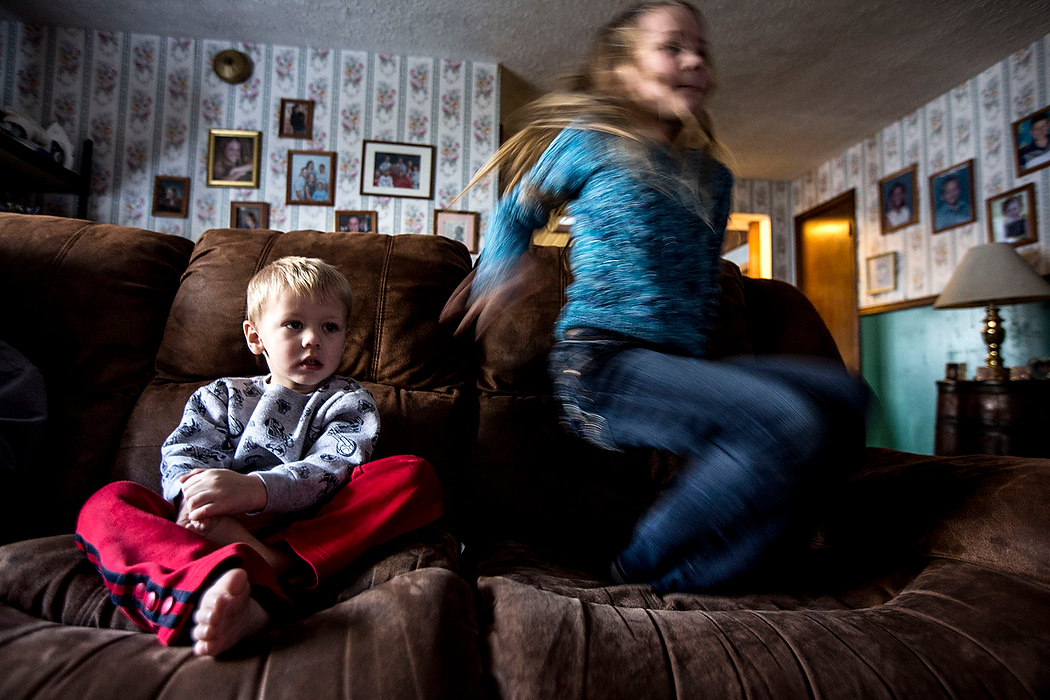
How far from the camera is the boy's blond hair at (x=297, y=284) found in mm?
1026

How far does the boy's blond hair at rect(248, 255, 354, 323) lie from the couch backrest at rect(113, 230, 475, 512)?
5.4 inches

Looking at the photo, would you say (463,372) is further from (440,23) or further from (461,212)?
(440,23)

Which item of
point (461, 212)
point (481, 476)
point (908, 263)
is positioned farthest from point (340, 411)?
point (908, 263)

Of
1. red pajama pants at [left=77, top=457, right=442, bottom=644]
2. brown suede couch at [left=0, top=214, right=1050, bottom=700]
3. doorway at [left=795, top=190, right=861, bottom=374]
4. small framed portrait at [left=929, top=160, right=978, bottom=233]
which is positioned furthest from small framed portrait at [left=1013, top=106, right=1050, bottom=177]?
red pajama pants at [left=77, top=457, right=442, bottom=644]

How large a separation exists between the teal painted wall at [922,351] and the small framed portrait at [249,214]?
3684mm

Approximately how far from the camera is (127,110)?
325 cm

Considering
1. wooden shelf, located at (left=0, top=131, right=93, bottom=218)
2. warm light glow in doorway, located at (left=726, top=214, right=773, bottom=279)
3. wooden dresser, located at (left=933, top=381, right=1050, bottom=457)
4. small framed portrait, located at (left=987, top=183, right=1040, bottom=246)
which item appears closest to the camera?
wooden dresser, located at (left=933, top=381, right=1050, bottom=457)

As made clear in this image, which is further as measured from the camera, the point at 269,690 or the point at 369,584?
the point at 369,584

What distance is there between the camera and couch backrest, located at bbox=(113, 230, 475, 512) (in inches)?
44.5

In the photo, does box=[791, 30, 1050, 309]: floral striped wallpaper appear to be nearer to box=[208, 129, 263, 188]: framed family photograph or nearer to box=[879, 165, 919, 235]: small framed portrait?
box=[879, 165, 919, 235]: small framed portrait

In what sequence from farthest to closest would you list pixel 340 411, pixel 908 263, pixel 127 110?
1. pixel 908 263
2. pixel 127 110
3. pixel 340 411

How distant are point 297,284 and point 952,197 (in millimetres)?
4075

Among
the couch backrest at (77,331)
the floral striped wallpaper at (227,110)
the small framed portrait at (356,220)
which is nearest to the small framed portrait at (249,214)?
the floral striped wallpaper at (227,110)

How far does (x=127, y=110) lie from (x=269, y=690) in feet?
12.5
